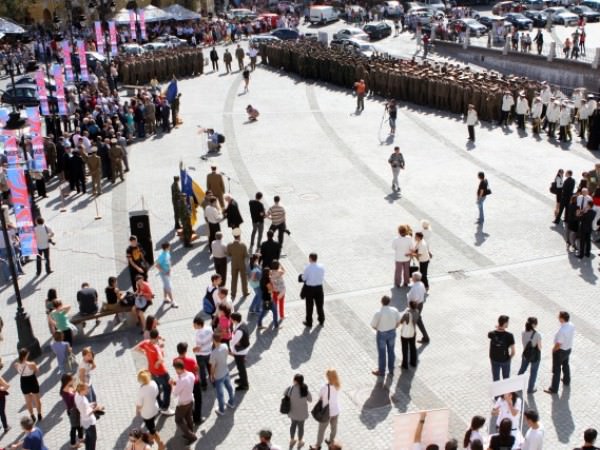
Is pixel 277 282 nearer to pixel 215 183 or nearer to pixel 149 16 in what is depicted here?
pixel 215 183

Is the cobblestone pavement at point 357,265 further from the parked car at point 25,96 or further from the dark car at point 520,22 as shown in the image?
the dark car at point 520,22

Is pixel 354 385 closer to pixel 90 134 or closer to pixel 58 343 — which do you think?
pixel 58 343

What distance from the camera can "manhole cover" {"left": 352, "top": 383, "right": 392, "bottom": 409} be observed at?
451 inches

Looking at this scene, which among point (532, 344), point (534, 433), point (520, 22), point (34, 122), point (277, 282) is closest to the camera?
point (534, 433)

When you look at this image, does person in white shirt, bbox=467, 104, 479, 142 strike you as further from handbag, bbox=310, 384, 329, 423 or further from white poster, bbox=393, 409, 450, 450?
white poster, bbox=393, 409, 450, 450

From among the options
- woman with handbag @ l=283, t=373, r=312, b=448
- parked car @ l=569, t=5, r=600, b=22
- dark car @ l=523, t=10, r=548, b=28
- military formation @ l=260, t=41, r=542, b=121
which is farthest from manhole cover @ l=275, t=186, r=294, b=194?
parked car @ l=569, t=5, r=600, b=22

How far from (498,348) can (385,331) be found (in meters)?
1.68

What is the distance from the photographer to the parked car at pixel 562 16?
54.2m

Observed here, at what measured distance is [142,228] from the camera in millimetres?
16078

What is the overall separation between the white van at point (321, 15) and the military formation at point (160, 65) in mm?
23630

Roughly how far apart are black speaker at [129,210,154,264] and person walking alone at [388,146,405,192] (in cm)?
716

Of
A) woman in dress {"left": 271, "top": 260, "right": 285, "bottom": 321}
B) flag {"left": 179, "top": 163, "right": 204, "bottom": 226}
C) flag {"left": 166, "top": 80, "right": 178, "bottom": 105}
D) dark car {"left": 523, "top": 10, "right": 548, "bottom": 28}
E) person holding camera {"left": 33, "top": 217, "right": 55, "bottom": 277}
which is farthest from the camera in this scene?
dark car {"left": 523, "top": 10, "right": 548, "bottom": 28}

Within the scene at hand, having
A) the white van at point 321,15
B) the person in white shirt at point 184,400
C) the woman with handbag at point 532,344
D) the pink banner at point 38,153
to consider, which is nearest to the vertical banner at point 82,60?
the pink banner at point 38,153

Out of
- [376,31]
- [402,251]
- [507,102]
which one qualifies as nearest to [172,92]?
[507,102]
